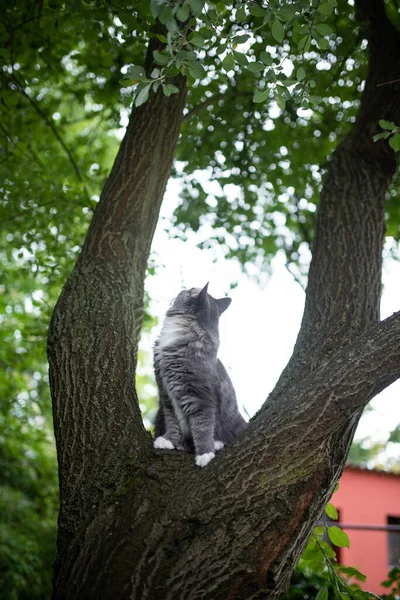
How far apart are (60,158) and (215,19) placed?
144 inches

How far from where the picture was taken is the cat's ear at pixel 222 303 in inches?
157

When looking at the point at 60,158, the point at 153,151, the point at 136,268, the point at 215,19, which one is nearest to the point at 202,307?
the point at 136,268

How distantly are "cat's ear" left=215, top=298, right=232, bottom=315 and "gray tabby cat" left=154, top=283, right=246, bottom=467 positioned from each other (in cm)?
26

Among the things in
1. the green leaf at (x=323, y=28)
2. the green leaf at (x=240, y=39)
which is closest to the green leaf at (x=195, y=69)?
the green leaf at (x=240, y=39)

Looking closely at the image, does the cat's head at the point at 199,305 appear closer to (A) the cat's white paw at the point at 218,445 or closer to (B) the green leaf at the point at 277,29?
(A) the cat's white paw at the point at 218,445

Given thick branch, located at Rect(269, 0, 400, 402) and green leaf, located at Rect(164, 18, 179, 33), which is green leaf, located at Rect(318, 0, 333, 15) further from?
thick branch, located at Rect(269, 0, 400, 402)

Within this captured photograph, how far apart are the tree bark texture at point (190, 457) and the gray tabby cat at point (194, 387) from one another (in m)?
0.37

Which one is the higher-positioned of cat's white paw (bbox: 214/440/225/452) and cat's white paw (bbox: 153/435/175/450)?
cat's white paw (bbox: 214/440/225/452)

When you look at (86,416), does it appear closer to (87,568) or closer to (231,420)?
(87,568)

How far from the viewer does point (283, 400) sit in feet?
7.71

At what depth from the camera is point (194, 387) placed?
3.12 metres

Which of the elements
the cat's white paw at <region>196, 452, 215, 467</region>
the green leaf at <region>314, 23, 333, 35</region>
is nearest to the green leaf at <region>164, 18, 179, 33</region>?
the green leaf at <region>314, 23, 333, 35</region>

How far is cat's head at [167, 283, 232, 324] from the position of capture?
12.1 feet

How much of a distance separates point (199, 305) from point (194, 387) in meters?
0.77
